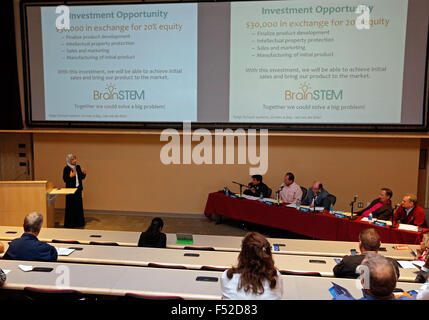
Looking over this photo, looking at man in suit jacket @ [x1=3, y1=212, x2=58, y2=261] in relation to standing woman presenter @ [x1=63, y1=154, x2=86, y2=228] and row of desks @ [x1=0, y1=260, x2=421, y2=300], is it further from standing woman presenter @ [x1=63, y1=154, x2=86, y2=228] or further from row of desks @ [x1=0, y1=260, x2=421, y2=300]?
standing woman presenter @ [x1=63, y1=154, x2=86, y2=228]

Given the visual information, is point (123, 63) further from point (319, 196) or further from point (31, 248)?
point (31, 248)

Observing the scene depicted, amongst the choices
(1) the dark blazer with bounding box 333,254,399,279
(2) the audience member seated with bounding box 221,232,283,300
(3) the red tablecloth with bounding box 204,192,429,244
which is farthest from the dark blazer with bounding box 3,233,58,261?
(3) the red tablecloth with bounding box 204,192,429,244

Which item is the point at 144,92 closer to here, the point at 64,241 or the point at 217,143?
the point at 217,143

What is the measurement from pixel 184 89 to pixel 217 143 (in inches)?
51.6

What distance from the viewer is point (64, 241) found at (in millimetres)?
4305

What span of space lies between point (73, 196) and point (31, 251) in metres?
3.64

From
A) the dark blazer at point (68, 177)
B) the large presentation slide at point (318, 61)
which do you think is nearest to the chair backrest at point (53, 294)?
the dark blazer at point (68, 177)

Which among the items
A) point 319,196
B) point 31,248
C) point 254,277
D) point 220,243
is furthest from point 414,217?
point 31,248

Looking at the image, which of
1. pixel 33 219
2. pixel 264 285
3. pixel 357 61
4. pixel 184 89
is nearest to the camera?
pixel 264 285

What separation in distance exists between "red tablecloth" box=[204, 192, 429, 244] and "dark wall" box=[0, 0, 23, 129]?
460 cm

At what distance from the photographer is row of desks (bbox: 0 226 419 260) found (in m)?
4.07

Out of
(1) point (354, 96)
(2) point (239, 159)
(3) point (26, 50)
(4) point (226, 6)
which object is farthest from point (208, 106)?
(3) point (26, 50)

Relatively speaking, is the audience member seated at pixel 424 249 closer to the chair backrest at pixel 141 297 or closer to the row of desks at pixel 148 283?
the row of desks at pixel 148 283

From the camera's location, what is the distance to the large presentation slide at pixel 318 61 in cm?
686
